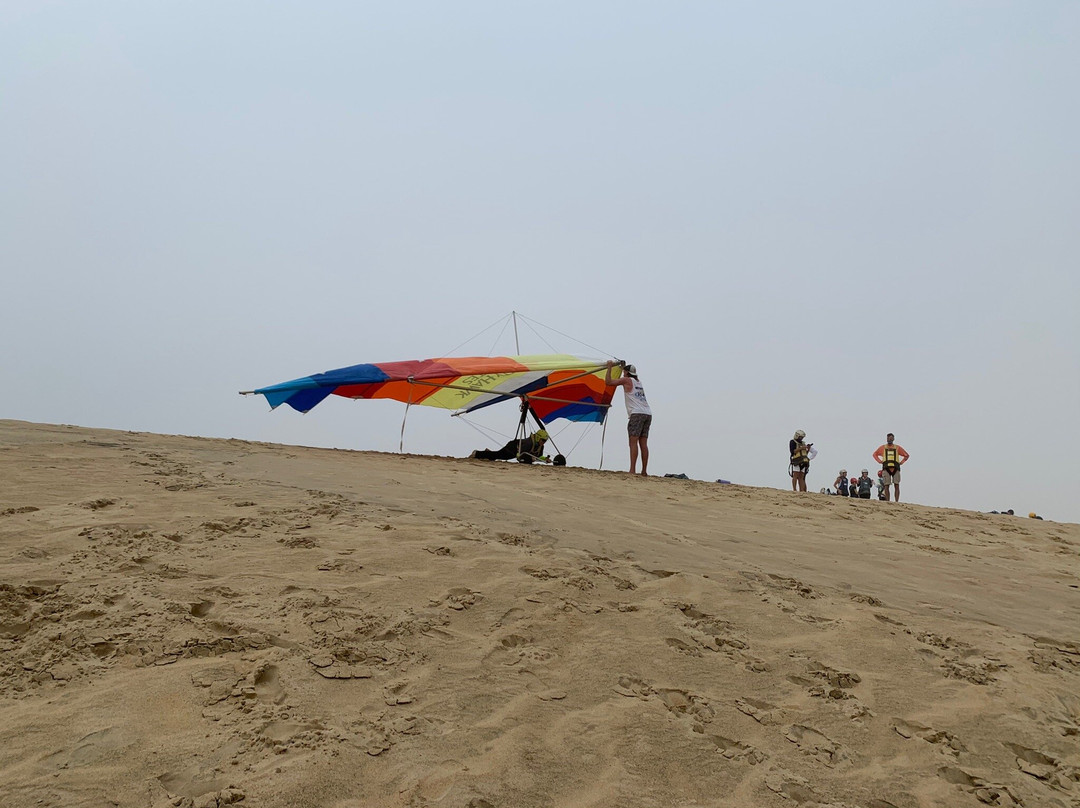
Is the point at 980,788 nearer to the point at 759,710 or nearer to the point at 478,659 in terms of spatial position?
the point at 759,710

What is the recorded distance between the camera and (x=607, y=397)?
439 inches

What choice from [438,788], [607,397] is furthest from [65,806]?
[607,397]

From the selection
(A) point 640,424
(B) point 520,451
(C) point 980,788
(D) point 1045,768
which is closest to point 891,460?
(A) point 640,424

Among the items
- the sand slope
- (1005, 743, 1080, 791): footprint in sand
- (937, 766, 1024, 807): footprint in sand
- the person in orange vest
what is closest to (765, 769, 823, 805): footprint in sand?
the sand slope

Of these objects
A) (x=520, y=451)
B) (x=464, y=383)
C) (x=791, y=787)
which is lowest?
(x=791, y=787)

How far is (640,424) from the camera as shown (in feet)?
30.8

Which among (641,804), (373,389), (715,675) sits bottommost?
(641,804)

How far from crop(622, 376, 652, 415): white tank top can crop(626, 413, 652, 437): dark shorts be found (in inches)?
2.1

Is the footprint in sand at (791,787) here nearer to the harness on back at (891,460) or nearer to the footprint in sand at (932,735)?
the footprint in sand at (932,735)

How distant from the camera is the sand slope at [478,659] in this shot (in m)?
2.24

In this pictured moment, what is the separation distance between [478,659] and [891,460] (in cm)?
1104

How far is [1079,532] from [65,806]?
329 inches

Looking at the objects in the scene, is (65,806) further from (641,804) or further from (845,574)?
(845,574)

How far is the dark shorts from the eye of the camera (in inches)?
368
